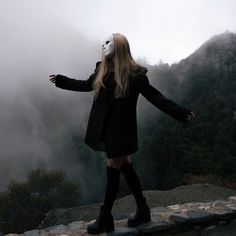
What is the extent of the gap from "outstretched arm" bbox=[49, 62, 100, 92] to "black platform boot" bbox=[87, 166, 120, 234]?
77 cm

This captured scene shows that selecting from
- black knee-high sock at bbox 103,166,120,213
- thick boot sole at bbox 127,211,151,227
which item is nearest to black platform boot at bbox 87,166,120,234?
black knee-high sock at bbox 103,166,120,213

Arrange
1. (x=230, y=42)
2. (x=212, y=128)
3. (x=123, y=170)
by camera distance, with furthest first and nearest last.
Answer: (x=230, y=42), (x=212, y=128), (x=123, y=170)

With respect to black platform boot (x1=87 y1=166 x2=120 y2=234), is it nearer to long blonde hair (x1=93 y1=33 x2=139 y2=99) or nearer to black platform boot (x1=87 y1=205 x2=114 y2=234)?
black platform boot (x1=87 y1=205 x2=114 y2=234)

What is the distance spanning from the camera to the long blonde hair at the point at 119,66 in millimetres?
3545

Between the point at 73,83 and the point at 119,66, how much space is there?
497 millimetres

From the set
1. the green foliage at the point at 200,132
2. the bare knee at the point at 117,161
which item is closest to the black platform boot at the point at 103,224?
the bare knee at the point at 117,161

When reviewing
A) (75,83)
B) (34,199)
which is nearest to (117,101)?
(75,83)

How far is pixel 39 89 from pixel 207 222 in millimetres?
104743

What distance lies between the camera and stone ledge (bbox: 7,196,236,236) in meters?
3.90

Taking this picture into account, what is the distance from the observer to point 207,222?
4.17m

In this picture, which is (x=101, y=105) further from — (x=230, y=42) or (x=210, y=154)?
(x=230, y=42)

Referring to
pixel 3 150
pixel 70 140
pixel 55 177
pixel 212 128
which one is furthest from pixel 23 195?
pixel 3 150

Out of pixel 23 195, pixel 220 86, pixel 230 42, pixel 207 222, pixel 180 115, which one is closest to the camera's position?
pixel 180 115

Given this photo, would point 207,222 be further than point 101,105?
Yes
